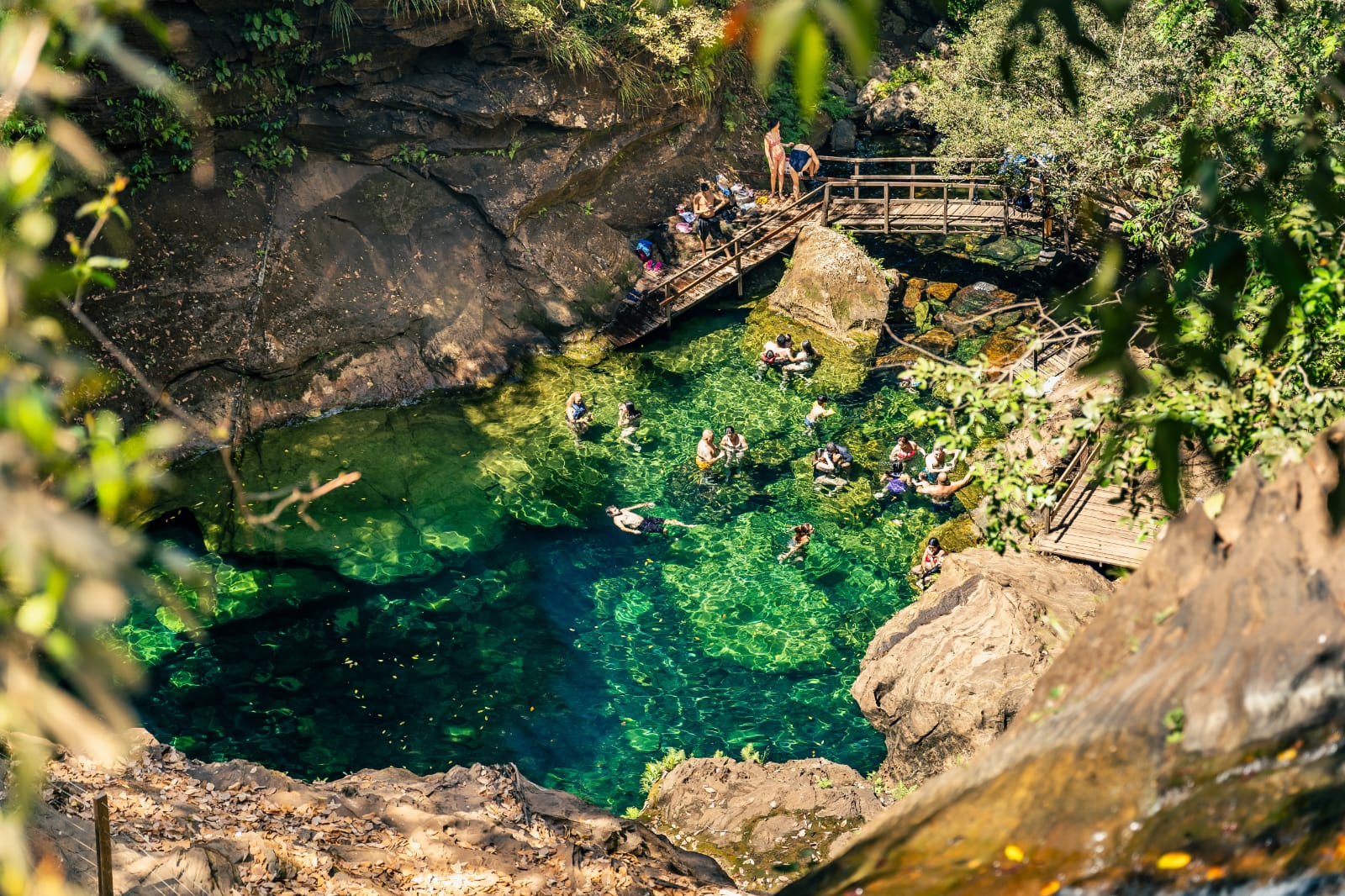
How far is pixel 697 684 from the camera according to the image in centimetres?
1334

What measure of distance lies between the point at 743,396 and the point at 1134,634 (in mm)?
12620

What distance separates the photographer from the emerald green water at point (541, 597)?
1267 cm

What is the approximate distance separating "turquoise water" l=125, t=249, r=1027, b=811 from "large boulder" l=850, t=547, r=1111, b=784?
3.71 ft

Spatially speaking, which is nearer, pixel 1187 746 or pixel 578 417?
pixel 1187 746

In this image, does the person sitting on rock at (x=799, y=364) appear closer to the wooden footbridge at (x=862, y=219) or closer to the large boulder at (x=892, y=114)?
the wooden footbridge at (x=862, y=219)

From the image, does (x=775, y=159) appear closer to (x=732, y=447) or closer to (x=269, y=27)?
(x=732, y=447)

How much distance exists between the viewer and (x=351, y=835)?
8.81m

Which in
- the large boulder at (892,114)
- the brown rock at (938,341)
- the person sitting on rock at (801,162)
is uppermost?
the large boulder at (892,114)

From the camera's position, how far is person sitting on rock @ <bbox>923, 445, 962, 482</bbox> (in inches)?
604

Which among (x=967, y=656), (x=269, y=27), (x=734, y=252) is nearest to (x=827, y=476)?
(x=967, y=656)

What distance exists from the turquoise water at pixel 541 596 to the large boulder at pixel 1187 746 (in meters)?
7.41

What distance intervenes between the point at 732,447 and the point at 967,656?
5.88m

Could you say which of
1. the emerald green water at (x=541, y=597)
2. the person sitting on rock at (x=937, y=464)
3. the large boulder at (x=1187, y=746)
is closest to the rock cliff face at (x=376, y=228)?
the emerald green water at (x=541, y=597)

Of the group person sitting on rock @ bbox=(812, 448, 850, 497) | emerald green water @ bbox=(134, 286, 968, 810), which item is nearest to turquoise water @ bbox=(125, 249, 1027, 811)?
emerald green water @ bbox=(134, 286, 968, 810)
